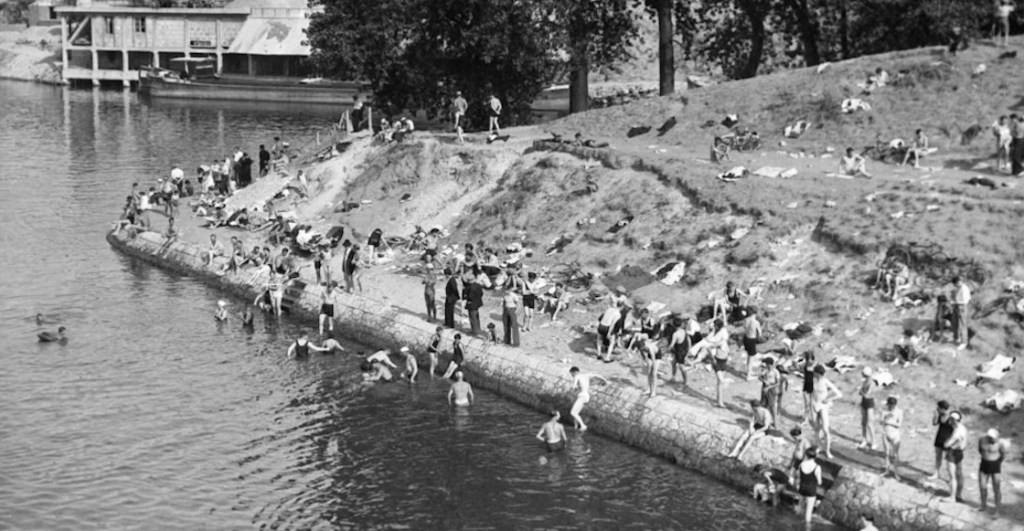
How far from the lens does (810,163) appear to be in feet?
165

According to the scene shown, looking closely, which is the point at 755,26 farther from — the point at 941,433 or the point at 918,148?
the point at 941,433

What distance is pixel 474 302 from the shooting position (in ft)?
140

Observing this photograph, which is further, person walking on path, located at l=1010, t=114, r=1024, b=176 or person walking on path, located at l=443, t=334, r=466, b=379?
person walking on path, located at l=1010, t=114, r=1024, b=176

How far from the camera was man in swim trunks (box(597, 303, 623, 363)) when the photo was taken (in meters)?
39.7

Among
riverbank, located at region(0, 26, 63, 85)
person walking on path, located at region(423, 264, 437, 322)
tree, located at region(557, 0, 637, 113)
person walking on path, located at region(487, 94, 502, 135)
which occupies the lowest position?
person walking on path, located at region(423, 264, 437, 322)

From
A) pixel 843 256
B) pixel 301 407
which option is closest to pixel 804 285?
pixel 843 256

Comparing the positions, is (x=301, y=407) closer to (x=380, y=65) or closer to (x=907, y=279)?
(x=907, y=279)

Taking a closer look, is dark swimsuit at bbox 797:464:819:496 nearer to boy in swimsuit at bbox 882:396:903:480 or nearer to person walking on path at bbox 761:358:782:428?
boy in swimsuit at bbox 882:396:903:480

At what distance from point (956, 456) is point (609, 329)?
41.1 feet

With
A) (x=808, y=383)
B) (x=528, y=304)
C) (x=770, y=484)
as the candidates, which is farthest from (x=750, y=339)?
(x=528, y=304)

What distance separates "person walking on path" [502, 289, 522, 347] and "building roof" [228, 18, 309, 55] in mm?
88652

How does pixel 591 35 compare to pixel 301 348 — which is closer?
pixel 301 348

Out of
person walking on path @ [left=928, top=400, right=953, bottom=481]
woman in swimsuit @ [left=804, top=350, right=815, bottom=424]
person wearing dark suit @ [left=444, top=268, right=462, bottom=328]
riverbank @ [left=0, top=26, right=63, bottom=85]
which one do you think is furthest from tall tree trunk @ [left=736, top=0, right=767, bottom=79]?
riverbank @ [left=0, top=26, right=63, bottom=85]

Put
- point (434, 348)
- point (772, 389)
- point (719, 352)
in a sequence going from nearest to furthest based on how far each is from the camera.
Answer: point (772, 389) < point (719, 352) < point (434, 348)
